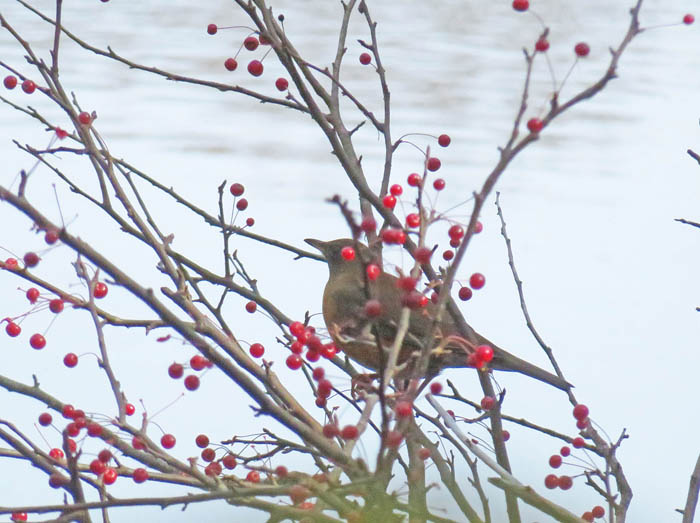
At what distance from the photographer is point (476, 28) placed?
7789 mm

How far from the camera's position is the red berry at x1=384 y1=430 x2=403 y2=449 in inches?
29.6

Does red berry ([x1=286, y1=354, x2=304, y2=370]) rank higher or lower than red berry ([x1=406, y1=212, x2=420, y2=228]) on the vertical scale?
lower

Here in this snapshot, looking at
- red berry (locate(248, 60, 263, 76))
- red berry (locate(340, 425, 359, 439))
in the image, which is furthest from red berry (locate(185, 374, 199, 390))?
red berry (locate(248, 60, 263, 76))

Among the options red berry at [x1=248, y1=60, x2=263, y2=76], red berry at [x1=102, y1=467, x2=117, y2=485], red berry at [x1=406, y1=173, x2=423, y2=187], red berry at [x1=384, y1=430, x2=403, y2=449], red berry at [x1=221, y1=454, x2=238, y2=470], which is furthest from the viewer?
red berry at [x1=248, y1=60, x2=263, y2=76]

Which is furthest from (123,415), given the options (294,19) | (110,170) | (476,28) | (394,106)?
(476,28)

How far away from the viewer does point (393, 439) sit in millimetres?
765

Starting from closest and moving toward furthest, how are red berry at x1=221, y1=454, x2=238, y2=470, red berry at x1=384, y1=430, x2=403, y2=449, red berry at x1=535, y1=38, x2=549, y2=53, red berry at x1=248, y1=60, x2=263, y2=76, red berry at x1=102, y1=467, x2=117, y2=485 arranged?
red berry at x1=384, y1=430, x2=403, y2=449 → red berry at x1=535, y1=38, x2=549, y2=53 → red berry at x1=102, y1=467, x2=117, y2=485 → red berry at x1=221, y1=454, x2=238, y2=470 → red berry at x1=248, y1=60, x2=263, y2=76

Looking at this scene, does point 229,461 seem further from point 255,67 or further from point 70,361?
point 255,67

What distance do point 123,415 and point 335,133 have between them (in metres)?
0.59

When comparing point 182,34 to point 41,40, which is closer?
point 41,40

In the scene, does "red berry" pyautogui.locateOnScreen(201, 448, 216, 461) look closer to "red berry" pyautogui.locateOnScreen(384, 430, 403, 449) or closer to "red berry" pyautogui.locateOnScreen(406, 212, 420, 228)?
"red berry" pyautogui.locateOnScreen(406, 212, 420, 228)

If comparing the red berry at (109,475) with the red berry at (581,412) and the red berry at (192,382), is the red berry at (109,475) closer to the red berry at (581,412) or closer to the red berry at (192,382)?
the red berry at (192,382)

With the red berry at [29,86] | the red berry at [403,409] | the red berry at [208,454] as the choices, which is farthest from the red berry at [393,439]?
the red berry at [29,86]

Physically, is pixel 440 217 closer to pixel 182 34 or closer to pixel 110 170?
pixel 110 170
